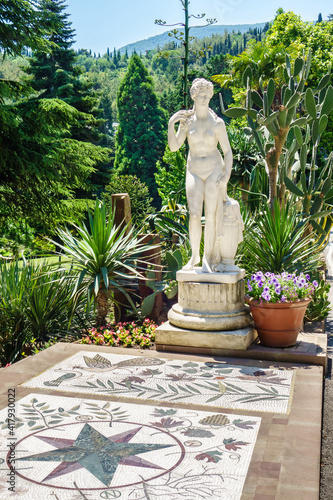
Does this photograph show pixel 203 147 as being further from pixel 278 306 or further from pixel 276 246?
pixel 278 306

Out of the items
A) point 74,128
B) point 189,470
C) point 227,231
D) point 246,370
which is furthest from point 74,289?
point 74,128

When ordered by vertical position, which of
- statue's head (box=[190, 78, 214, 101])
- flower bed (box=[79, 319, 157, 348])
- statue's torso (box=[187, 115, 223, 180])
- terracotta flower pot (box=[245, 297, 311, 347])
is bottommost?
flower bed (box=[79, 319, 157, 348])

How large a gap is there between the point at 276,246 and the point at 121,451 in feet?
13.2

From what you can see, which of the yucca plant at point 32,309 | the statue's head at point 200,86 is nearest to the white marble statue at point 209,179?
the statue's head at point 200,86

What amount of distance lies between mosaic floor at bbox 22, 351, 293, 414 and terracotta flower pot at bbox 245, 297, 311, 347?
63 centimetres

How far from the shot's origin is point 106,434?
3855 mm

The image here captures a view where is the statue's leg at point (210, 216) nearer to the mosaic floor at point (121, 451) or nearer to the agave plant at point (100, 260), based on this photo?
the agave plant at point (100, 260)

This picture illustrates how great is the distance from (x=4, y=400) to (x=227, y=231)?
10.1ft

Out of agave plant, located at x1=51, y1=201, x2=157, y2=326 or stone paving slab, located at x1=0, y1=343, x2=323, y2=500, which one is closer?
stone paving slab, located at x1=0, y1=343, x2=323, y2=500

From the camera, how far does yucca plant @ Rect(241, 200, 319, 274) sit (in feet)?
22.8

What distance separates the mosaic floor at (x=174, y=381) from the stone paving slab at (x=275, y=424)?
0.11 metres

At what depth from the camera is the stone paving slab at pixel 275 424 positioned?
3195mm

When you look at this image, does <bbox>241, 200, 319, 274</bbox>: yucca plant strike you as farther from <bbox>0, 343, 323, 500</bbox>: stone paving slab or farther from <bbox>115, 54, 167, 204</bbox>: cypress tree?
<bbox>115, 54, 167, 204</bbox>: cypress tree

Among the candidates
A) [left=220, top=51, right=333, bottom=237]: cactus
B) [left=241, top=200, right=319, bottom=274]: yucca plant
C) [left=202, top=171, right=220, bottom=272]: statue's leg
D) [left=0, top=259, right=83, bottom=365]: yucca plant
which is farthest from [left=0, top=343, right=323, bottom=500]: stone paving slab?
[left=220, top=51, right=333, bottom=237]: cactus
